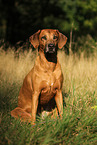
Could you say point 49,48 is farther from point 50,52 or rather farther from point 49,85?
point 49,85

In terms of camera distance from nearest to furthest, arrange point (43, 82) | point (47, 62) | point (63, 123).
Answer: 1. point (63, 123)
2. point (43, 82)
3. point (47, 62)

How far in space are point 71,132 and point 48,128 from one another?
1.05 ft

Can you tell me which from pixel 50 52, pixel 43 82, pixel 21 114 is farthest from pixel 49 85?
pixel 21 114

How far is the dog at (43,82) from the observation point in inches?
125

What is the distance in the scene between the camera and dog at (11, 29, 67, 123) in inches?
125

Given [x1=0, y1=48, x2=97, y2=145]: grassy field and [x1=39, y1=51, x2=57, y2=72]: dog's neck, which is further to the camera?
[x1=39, y1=51, x2=57, y2=72]: dog's neck

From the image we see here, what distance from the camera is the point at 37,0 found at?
18.1 m

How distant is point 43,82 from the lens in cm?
317

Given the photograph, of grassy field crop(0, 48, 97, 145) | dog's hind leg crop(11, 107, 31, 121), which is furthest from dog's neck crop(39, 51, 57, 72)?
dog's hind leg crop(11, 107, 31, 121)

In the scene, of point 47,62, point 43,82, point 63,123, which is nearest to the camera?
point 63,123

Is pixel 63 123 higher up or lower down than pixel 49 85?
lower down

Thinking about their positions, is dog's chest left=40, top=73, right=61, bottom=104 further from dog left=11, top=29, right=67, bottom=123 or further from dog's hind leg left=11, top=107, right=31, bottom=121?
dog's hind leg left=11, top=107, right=31, bottom=121

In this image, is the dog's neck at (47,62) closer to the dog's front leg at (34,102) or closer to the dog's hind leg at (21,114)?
the dog's front leg at (34,102)

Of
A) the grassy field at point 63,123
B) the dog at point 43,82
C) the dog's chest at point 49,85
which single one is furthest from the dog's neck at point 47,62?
the grassy field at point 63,123
